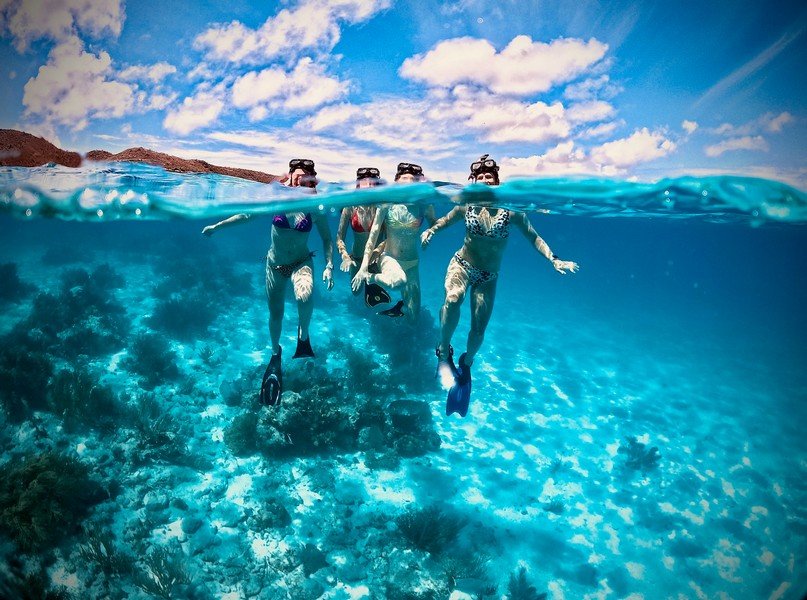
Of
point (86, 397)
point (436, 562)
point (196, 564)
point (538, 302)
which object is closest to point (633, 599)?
point (436, 562)

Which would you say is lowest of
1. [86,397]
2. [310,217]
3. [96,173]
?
[86,397]

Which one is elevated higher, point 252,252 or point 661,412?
point 252,252

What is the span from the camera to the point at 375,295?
21.4 ft

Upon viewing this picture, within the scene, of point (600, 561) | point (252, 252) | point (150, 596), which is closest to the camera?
point (150, 596)

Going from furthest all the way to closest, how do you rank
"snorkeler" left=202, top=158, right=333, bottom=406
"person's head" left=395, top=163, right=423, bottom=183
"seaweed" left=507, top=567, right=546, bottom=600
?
"person's head" left=395, top=163, right=423, bottom=183 → "seaweed" left=507, top=567, right=546, bottom=600 → "snorkeler" left=202, top=158, right=333, bottom=406

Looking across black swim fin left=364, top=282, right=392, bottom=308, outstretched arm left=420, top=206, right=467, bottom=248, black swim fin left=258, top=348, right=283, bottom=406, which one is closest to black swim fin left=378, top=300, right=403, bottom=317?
black swim fin left=364, top=282, right=392, bottom=308

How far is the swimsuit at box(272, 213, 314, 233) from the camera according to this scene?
6.68 meters

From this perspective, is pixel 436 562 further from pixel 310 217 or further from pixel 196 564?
pixel 310 217

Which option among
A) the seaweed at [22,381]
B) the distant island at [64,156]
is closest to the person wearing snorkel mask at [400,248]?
the distant island at [64,156]

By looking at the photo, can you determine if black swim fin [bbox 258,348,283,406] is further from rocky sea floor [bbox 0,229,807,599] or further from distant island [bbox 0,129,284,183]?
distant island [bbox 0,129,284,183]

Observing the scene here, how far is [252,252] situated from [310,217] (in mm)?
26147

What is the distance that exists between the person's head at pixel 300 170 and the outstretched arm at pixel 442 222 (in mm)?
2678

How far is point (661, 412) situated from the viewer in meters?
15.3

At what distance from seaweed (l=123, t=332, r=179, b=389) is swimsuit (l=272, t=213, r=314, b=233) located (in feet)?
26.3
